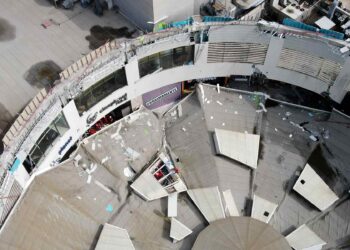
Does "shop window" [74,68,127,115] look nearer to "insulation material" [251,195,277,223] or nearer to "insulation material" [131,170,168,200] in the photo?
"insulation material" [131,170,168,200]

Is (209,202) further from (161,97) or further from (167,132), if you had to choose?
(161,97)

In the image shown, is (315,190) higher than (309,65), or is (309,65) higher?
(309,65)

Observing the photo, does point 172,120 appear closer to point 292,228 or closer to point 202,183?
point 202,183

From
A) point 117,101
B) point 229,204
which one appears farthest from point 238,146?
point 117,101

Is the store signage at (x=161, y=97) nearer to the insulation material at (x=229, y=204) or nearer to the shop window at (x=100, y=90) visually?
the shop window at (x=100, y=90)

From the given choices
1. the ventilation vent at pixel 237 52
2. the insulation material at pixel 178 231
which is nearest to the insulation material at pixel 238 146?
the ventilation vent at pixel 237 52

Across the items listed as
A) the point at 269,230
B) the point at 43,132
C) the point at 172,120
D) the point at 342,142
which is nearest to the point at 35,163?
the point at 43,132

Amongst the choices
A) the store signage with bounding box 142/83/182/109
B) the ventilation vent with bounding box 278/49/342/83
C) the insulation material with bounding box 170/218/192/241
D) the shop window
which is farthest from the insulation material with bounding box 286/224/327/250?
the shop window
